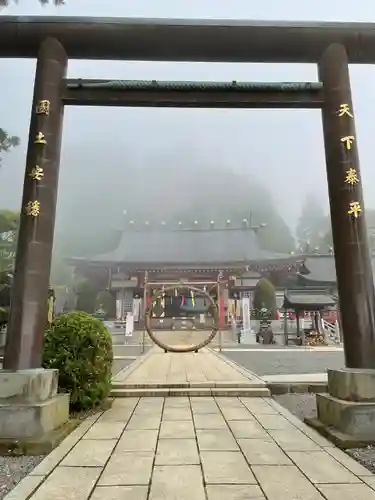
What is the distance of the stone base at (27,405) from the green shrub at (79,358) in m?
0.69

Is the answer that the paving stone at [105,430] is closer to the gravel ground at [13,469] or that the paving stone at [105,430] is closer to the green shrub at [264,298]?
the gravel ground at [13,469]

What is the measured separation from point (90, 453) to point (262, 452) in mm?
1434

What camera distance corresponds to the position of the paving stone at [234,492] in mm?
2443

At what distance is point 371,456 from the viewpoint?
328 centimetres

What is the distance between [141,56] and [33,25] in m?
1.29

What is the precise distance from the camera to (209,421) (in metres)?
4.50

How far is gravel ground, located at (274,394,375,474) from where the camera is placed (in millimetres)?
3176

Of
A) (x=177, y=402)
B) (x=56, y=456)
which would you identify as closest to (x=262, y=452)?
(x=56, y=456)

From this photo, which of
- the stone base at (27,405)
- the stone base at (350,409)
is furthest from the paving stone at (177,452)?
the stone base at (350,409)

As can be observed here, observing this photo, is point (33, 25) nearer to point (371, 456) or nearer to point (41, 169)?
point (41, 169)

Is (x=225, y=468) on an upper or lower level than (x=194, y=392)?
lower

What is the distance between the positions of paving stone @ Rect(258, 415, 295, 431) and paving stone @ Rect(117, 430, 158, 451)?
1229 mm

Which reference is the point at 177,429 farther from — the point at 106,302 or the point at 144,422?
the point at 106,302

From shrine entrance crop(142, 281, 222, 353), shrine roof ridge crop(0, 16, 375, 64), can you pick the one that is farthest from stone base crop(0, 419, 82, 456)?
shrine entrance crop(142, 281, 222, 353)
